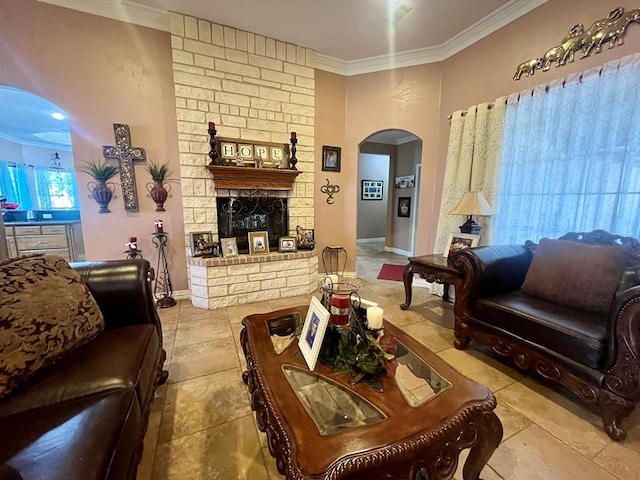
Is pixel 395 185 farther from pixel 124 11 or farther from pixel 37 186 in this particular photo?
pixel 37 186

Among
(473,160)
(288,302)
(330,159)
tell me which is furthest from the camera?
(330,159)

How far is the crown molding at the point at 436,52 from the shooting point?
7.92ft

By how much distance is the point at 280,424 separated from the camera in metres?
0.83

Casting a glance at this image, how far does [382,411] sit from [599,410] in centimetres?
153

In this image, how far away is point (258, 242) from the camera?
3.16 metres

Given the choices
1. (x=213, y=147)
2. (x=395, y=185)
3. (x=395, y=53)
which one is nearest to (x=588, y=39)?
(x=395, y=53)

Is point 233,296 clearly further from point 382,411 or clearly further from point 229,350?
point 382,411

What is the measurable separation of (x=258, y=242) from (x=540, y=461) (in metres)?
2.79

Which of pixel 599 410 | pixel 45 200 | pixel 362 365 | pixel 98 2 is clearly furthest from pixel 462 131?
pixel 45 200

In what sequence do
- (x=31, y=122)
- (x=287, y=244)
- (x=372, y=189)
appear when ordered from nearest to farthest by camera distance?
(x=287, y=244) → (x=31, y=122) → (x=372, y=189)

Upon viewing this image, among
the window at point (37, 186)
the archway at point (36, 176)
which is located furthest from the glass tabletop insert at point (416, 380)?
the window at point (37, 186)

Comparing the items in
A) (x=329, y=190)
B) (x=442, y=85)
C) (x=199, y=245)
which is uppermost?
(x=442, y=85)

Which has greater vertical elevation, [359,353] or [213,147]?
[213,147]

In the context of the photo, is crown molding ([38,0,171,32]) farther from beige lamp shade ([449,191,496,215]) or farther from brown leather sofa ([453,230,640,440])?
brown leather sofa ([453,230,640,440])
